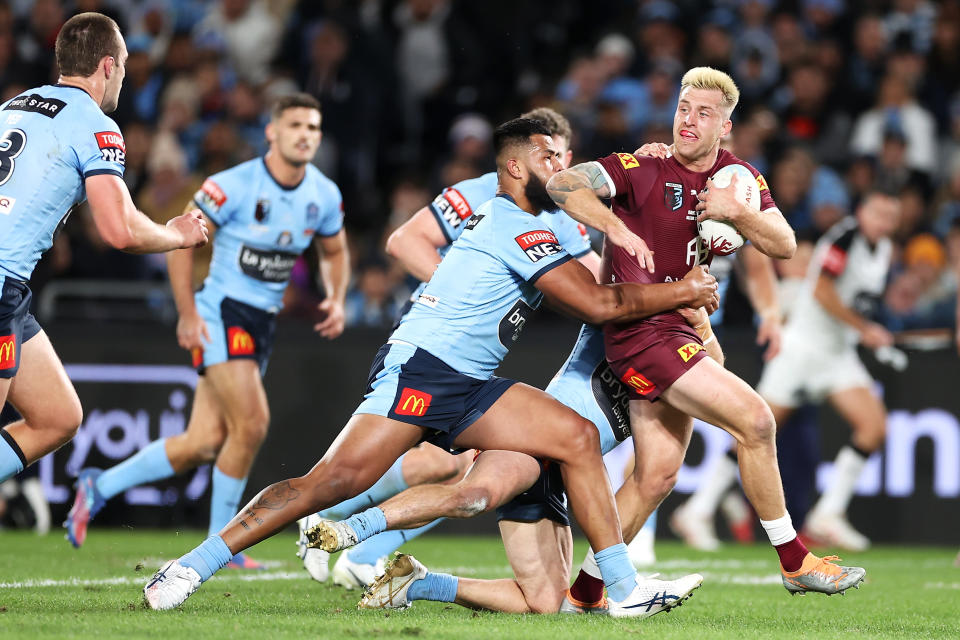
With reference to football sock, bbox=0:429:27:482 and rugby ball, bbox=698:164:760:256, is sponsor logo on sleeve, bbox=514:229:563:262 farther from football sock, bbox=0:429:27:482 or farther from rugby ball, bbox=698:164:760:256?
football sock, bbox=0:429:27:482

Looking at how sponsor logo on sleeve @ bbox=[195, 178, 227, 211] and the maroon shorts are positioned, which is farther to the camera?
sponsor logo on sleeve @ bbox=[195, 178, 227, 211]

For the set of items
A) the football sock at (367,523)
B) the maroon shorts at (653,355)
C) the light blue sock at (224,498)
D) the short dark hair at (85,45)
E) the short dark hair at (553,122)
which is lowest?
the light blue sock at (224,498)

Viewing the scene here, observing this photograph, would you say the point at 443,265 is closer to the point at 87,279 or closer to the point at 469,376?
the point at 469,376

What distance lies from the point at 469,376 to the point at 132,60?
30.8 ft

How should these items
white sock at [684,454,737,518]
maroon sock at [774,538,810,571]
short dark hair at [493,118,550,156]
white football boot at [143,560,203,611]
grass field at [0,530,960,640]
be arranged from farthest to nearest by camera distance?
white sock at [684,454,737,518], short dark hair at [493,118,550,156], maroon sock at [774,538,810,571], white football boot at [143,560,203,611], grass field at [0,530,960,640]

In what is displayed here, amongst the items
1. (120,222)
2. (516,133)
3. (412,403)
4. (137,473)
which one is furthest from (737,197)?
(137,473)

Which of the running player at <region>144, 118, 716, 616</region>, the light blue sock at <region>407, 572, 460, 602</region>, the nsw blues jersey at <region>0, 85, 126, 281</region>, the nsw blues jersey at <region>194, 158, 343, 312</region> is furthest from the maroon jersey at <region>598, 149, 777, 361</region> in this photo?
the nsw blues jersey at <region>194, 158, 343, 312</region>

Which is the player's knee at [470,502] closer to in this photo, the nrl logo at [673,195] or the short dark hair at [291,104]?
the nrl logo at [673,195]

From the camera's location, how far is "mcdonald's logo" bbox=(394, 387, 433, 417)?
596cm

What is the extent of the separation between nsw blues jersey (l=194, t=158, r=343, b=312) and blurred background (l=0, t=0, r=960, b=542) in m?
2.39

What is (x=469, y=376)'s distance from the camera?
6.14m

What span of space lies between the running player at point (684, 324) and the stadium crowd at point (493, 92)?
6029mm

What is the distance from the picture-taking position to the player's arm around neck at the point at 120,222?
598 cm

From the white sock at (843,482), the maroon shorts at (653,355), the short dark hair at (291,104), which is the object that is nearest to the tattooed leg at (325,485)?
the maroon shorts at (653,355)
